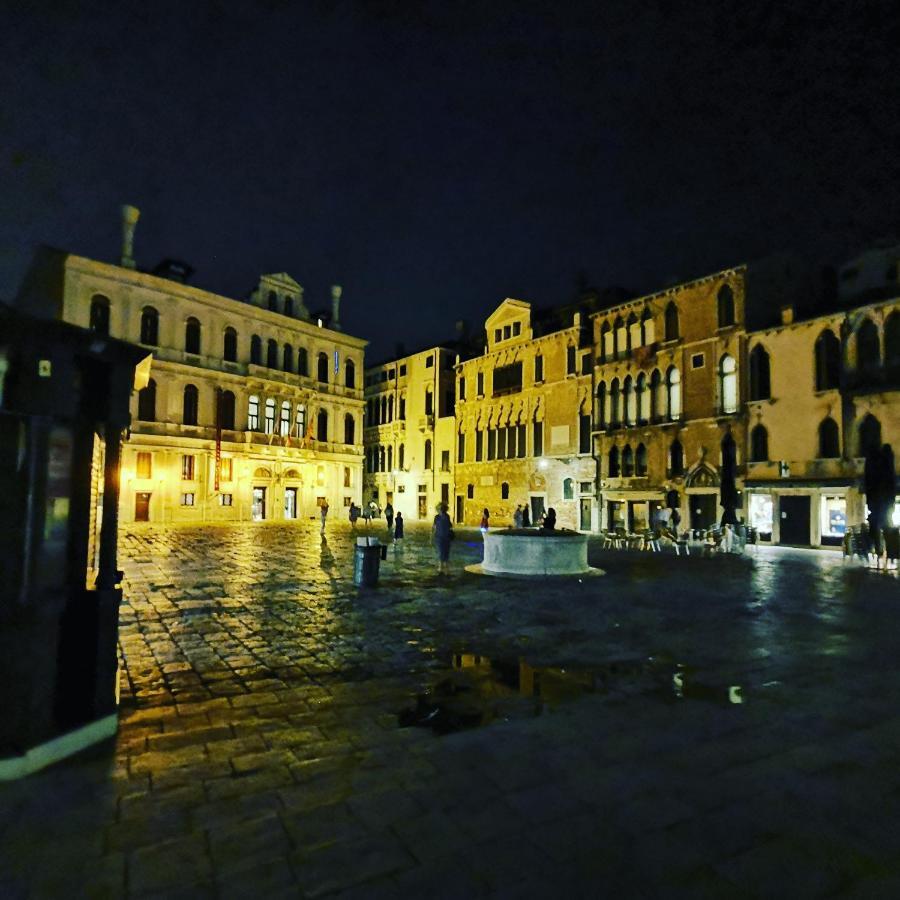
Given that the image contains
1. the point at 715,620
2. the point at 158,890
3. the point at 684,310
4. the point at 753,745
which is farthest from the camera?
the point at 684,310

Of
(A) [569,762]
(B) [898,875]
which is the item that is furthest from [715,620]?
(B) [898,875]

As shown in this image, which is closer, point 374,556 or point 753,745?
point 753,745

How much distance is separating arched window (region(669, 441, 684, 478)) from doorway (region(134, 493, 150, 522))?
29413 mm

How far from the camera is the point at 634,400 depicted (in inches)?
1299

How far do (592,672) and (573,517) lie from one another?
30.1 meters

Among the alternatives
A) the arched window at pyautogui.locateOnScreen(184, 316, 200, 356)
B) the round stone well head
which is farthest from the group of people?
the arched window at pyautogui.locateOnScreen(184, 316, 200, 356)

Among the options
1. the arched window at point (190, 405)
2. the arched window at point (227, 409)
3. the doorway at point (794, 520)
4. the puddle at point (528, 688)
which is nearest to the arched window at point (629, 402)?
the doorway at point (794, 520)

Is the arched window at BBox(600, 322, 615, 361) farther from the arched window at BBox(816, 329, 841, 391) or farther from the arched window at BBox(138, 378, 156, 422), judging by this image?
the arched window at BBox(138, 378, 156, 422)

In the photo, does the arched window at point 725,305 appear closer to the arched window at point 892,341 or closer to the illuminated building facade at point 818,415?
the illuminated building facade at point 818,415

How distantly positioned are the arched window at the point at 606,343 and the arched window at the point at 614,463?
207 inches

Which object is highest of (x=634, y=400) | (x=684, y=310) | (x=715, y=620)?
(x=684, y=310)

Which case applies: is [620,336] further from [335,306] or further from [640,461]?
[335,306]

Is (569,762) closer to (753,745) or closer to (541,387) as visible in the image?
(753,745)

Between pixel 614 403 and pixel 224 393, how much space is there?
24.8m
